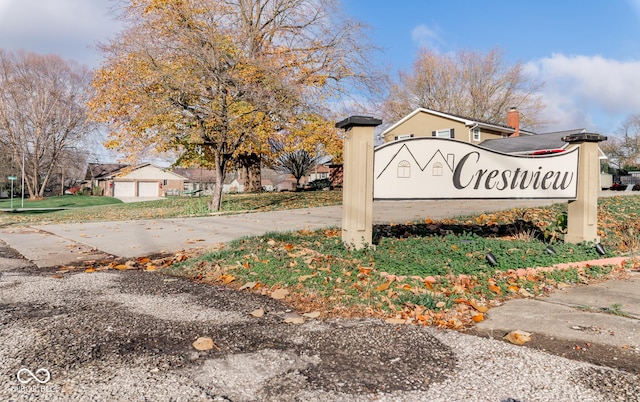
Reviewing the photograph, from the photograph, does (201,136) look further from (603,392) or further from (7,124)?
(7,124)

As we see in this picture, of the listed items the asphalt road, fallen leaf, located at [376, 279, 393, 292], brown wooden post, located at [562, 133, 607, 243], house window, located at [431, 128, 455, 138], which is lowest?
the asphalt road

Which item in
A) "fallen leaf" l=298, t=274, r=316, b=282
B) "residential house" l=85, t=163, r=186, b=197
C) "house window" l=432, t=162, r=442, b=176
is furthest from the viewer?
"residential house" l=85, t=163, r=186, b=197

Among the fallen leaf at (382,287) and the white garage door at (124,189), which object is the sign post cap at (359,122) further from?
the white garage door at (124,189)

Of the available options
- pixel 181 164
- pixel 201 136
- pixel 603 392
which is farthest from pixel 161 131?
pixel 603 392

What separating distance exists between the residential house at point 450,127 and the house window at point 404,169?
24221 millimetres

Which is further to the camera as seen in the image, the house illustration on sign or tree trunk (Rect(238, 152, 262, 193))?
tree trunk (Rect(238, 152, 262, 193))

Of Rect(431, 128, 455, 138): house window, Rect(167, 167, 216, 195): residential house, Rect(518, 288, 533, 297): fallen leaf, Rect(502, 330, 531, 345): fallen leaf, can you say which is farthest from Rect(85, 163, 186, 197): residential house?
Rect(502, 330, 531, 345): fallen leaf

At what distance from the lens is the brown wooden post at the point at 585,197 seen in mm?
6434

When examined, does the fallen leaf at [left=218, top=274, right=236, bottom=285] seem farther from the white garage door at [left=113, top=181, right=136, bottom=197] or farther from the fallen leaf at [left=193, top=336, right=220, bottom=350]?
the white garage door at [left=113, top=181, right=136, bottom=197]

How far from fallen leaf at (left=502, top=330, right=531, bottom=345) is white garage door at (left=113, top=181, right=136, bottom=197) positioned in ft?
192

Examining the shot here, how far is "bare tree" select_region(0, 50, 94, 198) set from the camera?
35.0 metres

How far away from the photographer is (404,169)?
5.50 metres

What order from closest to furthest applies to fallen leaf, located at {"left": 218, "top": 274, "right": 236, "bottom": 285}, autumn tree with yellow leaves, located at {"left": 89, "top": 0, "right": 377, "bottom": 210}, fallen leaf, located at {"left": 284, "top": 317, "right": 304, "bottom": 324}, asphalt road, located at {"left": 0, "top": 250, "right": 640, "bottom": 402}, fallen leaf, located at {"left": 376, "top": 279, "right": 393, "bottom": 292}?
asphalt road, located at {"left": 0, "top": 250, "right": 640, "bottom": 402}
fallen leaf, located at {"left": 284, "top": 317, "right": 304, "bottom": 324}
fallen leaf, located at {"left": 376, "top": 279, "right": 393, "bottom": 292}
fallen leaf, located at {"left": 218, "top": 274, "right": 236, "bottom": 285}
autumn tree with yellow leaves, located at {"left": 89, "top": 0, "right": 377, "bottom": 210}

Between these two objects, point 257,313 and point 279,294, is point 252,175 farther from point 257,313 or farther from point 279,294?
point 257,313
